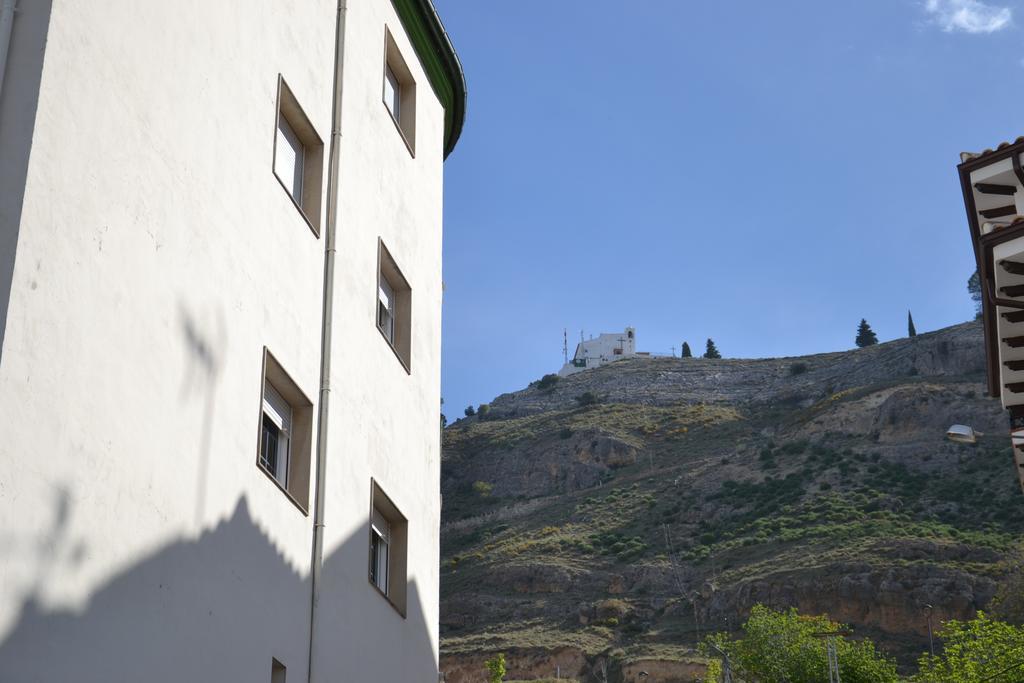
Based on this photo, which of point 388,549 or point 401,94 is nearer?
point 388,549

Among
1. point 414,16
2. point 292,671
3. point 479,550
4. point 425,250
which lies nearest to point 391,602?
point 292,671

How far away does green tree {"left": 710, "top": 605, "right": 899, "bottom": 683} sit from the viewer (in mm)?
56156

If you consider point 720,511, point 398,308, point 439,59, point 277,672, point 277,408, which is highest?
point 720,511

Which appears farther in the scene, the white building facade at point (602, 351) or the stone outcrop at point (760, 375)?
the white building facade at point (602, 351)

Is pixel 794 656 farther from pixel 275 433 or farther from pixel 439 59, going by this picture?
pixel 275 433

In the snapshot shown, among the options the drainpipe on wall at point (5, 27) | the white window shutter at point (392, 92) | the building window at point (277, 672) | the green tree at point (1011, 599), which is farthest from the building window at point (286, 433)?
the green tree at point (1011, 599)

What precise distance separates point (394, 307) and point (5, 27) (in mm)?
8236

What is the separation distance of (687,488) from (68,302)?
101m

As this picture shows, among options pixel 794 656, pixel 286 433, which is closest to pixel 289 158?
pixel 286 433

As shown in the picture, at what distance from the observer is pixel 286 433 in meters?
12.9

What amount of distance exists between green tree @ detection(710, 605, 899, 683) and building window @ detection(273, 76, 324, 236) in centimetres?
4700

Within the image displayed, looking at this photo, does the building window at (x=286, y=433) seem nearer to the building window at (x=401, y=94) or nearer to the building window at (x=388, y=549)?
the building window at (x=388, y=549)

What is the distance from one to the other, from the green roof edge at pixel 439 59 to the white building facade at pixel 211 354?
2.17 ft

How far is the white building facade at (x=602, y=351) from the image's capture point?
16712 centimetres
